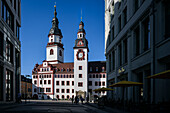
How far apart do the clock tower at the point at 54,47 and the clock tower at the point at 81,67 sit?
15.1m

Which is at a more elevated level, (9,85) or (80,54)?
(80,54)

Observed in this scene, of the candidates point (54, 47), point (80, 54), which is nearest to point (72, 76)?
point (80, 54)

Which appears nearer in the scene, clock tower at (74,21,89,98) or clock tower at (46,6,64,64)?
clock tower at (74,21,89,98)

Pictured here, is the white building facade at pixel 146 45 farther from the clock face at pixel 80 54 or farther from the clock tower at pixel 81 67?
the clock face at pixel 80 54

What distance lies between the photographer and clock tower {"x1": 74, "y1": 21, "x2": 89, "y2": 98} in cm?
8281

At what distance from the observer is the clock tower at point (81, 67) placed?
272ft

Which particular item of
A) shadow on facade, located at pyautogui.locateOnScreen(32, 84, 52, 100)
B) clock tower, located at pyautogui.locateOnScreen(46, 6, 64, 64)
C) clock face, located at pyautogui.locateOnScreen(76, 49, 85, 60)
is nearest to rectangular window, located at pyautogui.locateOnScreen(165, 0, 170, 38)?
clock face, located at pyautogui.locateOnScreen(76, 49, 85, 60)

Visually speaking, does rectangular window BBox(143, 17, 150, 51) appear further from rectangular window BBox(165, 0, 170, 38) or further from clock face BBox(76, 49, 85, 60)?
clock face BBox(76, 49, 85, 60)

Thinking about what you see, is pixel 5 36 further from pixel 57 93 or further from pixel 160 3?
pixel 57 93

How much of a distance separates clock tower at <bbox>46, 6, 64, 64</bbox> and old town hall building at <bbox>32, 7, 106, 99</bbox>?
140 inches

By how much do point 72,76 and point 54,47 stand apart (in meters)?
15.9

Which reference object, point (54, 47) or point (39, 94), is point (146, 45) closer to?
point (39, 94)

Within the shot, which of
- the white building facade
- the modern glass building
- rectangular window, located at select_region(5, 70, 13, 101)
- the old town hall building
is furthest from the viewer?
the old town hall building

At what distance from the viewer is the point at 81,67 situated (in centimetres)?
8381
